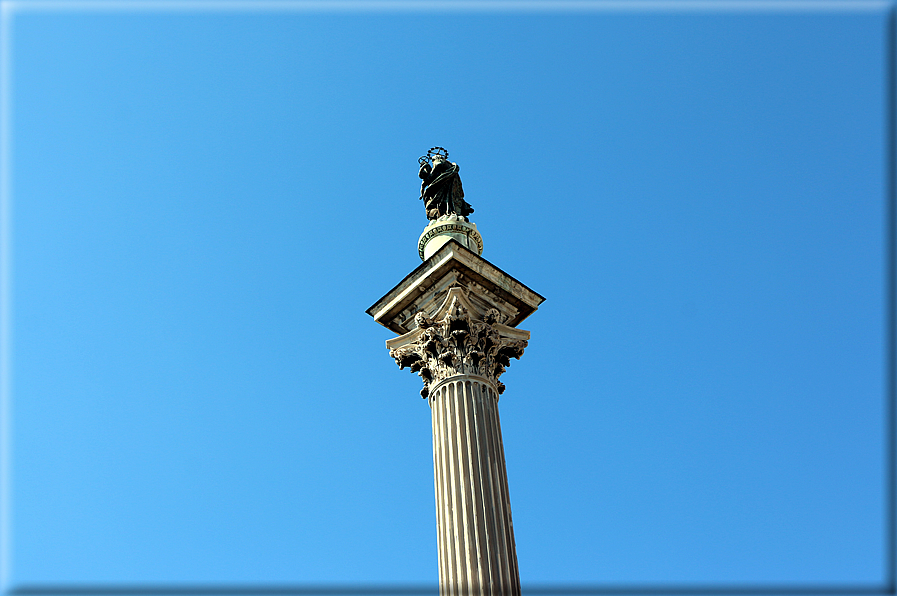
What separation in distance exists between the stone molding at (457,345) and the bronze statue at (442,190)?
3982 mm

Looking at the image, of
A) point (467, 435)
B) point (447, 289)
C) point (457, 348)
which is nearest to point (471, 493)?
point (467, 435)

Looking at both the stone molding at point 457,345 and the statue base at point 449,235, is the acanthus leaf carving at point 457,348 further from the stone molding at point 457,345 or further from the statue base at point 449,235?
the statue base at point 449,235

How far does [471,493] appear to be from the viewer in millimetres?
16531

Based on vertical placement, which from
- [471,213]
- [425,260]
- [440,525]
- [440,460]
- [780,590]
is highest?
[471,213]

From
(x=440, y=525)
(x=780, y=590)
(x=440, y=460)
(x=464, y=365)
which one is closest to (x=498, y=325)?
(x=464, y=365)

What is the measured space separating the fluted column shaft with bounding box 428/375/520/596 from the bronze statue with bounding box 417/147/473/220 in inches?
229

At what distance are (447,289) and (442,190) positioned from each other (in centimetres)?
432

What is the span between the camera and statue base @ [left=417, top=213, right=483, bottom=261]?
70.2ft

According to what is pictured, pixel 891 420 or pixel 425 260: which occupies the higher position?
pixel 425 260

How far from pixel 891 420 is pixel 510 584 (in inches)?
270

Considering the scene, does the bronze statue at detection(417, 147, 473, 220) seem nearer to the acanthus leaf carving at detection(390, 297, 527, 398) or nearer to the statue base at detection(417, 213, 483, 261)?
the statue base at detection(417, 213, 483, 261)

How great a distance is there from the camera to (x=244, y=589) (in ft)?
50.5

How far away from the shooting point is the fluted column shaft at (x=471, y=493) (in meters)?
15.6

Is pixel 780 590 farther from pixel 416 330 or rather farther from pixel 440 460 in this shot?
pixel 416 330
